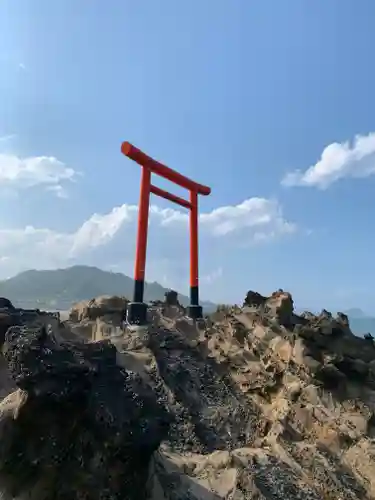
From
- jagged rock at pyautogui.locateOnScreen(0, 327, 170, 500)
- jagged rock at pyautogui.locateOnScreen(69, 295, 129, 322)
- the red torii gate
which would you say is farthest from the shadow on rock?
jagged rock at pyautogui.locateOnScreen(0, 327, 170, 500)

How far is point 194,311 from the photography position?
8977mm

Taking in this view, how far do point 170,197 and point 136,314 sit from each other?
2.85 m

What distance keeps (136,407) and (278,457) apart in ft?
6.72

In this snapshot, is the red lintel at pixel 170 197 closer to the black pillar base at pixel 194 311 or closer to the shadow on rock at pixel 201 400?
the black pillar base at pixel 194 311

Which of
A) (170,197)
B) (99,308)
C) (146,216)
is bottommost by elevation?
(99,308)

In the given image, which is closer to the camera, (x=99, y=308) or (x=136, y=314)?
(x=136, y=314)

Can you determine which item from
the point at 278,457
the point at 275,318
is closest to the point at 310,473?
the point at 278,457

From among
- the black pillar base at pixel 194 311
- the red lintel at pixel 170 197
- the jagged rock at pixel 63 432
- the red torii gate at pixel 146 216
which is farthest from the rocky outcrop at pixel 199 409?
the red lintel at pixel 170 197

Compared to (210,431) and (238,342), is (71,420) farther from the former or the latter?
(238,342)

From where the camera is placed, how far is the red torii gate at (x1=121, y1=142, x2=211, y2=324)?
25.9 ft

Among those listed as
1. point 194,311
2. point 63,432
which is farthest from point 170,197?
point 63,432

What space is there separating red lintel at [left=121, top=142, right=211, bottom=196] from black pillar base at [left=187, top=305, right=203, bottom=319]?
8.32ft

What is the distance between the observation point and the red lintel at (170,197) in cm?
916

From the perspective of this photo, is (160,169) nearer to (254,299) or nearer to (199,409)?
(254,299)
